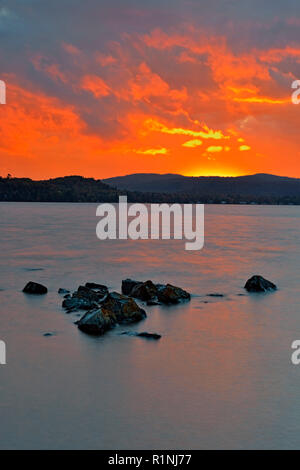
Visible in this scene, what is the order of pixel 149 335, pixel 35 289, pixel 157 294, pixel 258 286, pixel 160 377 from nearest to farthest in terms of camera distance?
pixel 160 377
pixel 149 335
pixel 157 294
pixel 35 289
pixel 258 286

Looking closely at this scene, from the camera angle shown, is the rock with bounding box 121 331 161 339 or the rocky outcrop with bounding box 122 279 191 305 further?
the rocky outcrop with bounding box 122 279 191 305

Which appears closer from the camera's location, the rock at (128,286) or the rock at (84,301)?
the rock at (84,301)

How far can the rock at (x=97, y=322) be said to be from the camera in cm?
1145

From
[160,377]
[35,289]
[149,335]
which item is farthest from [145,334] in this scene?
[35,289]

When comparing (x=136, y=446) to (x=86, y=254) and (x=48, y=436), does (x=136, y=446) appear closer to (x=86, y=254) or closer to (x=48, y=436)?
(x=48, y=436)

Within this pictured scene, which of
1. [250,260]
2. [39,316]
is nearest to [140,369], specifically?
[39,316]

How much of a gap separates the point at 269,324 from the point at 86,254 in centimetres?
1879

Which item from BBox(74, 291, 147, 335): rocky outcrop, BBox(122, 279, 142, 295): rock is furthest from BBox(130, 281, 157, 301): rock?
BBox(74, 291, 147, 335): rocky outcrop

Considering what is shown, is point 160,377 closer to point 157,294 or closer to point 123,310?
point 123,310

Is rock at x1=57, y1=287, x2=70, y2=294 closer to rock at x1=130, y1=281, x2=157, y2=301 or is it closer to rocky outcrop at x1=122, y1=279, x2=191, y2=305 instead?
rocky outcrop at x1=122, y1=279, x2=191, y2=305

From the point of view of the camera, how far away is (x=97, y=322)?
11539 millimetres

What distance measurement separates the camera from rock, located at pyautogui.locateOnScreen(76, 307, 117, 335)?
1145cm

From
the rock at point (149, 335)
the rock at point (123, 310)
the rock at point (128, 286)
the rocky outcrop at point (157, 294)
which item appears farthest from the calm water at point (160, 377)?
the rock at point (128, 286)

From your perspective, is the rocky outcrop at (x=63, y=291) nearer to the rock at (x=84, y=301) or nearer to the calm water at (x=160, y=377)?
the calm water at (x=160, y=377)
